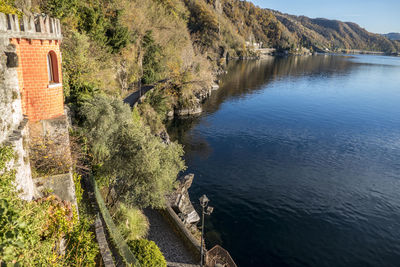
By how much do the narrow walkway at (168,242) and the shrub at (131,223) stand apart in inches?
43.0

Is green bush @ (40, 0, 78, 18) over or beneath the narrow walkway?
over

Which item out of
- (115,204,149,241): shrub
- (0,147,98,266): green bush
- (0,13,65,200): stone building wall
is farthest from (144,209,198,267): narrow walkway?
Result: (0,13,65,200): stone building wall

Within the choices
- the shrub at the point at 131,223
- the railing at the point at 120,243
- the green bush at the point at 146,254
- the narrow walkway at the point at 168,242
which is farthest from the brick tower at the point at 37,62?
the narrow walkway at the point at 168,242

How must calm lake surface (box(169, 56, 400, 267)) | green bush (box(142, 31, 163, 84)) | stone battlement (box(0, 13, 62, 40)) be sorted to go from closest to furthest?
stone battlement (box(0, 13, 62, 40)), calm lake surface (box(169, 56, 400, 267)), green bush (box(142, 31, 163, 84))

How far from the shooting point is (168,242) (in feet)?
60.8

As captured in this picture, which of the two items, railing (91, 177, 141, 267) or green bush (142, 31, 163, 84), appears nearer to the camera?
railing (91, 177, 141, 267)

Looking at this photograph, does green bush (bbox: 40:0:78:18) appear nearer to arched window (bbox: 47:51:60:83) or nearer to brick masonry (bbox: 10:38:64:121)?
arched window (bbox: 47:51:60:83)

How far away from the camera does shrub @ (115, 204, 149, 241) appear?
16.4 metres

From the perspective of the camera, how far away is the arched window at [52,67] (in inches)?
501

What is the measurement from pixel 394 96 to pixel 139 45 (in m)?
72.8

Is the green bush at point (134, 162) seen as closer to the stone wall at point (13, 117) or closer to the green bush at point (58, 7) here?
the stone wall at point (13, 117)

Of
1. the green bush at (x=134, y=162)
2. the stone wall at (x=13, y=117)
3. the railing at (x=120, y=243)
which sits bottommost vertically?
the railing at (x=120, y=243)

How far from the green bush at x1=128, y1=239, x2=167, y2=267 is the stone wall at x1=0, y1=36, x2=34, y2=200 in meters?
6.34

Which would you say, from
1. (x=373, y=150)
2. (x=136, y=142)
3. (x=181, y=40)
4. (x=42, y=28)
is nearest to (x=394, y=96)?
(x=373, y=150)
